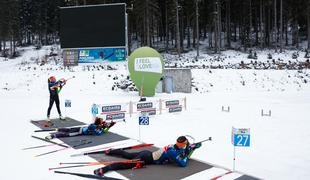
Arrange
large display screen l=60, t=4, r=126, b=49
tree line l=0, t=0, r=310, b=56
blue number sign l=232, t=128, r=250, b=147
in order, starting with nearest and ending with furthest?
blue number sign l=232, t=128, r=250, b=147 → large display screen l=60, t=4, r=126, b=49 → tree line l=0, t=0, r=310, b=56

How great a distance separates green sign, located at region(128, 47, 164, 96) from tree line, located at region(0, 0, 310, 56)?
1785 cm

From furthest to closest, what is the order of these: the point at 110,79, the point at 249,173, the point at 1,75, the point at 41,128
→ 1. the point at 1,75
2. the point at 110,79
3. the point at 41,128
4. the point at 249,173

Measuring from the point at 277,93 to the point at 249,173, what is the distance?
2111 centimetres

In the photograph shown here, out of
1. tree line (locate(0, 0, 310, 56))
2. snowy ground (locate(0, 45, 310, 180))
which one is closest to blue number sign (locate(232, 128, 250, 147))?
snowy ground (locate(0, 45, 310, 180))

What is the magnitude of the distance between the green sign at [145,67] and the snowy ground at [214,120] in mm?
3175

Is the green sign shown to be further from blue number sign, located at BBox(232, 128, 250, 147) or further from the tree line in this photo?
the tree line

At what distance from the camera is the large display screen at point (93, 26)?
81.1ft

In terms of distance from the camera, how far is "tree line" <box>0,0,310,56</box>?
45312 millimetres

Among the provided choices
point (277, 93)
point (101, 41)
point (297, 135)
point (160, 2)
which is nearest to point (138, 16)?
point (160, 2)

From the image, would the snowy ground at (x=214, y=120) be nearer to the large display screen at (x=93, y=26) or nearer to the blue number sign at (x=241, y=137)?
the blue number sign at (x=241, y=137)

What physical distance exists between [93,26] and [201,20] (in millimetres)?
32766

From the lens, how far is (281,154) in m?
9.34

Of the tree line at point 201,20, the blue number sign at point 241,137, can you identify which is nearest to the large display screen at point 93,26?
the tree line at point 201,20

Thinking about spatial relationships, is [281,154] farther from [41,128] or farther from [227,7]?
[227,7]
